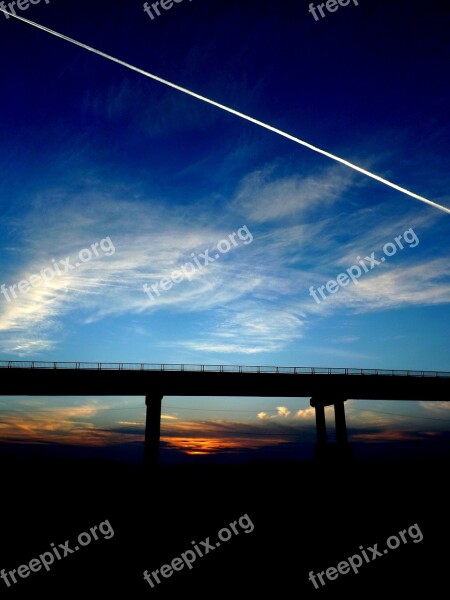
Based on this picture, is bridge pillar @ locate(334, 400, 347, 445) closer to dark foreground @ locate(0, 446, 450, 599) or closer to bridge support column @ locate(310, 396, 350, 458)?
bridge support column @ locate(310, 396, 350, 458)

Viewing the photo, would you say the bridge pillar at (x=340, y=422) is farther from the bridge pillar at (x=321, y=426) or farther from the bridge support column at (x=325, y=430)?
the bridge pillar at (x=321, y=426)

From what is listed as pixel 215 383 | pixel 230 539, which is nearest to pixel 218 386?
pixel 215 383

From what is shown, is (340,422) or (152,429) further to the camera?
(340,422)

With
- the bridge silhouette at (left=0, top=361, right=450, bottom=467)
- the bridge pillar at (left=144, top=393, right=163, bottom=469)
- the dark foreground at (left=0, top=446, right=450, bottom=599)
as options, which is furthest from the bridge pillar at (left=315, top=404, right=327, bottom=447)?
the bridge pillar at (left=144, top=393, right=163, bottom=469)

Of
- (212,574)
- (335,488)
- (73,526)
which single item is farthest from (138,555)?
(335,488)

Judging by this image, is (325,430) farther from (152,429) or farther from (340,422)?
(152,429)
